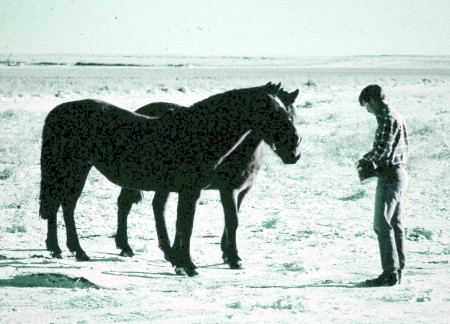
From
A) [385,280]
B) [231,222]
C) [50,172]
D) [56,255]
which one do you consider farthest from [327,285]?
→ [50,172]

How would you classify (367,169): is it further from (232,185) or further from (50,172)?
(50,172)

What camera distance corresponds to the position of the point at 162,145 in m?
7.98

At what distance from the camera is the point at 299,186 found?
14.4 m

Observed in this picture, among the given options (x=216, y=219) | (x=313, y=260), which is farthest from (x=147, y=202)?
(x=313, y=260)

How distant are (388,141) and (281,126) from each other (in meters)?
1.10

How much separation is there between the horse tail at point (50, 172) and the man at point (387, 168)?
11.6ft

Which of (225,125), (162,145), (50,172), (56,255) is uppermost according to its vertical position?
(225,125)

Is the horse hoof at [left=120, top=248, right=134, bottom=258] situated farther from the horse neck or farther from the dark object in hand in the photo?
the dark object in hand

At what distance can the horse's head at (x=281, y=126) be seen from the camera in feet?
24.6

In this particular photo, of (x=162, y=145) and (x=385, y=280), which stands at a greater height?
(x=162, y=145)

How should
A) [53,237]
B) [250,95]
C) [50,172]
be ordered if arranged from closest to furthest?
[250,95] → [53,237] → [50,172]

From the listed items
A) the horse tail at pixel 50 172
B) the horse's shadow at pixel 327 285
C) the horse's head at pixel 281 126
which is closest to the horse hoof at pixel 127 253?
the horse tail at pixel 50 172

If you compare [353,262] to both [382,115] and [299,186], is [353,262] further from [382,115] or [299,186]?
[299,186]

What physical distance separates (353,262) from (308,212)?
347 cm
